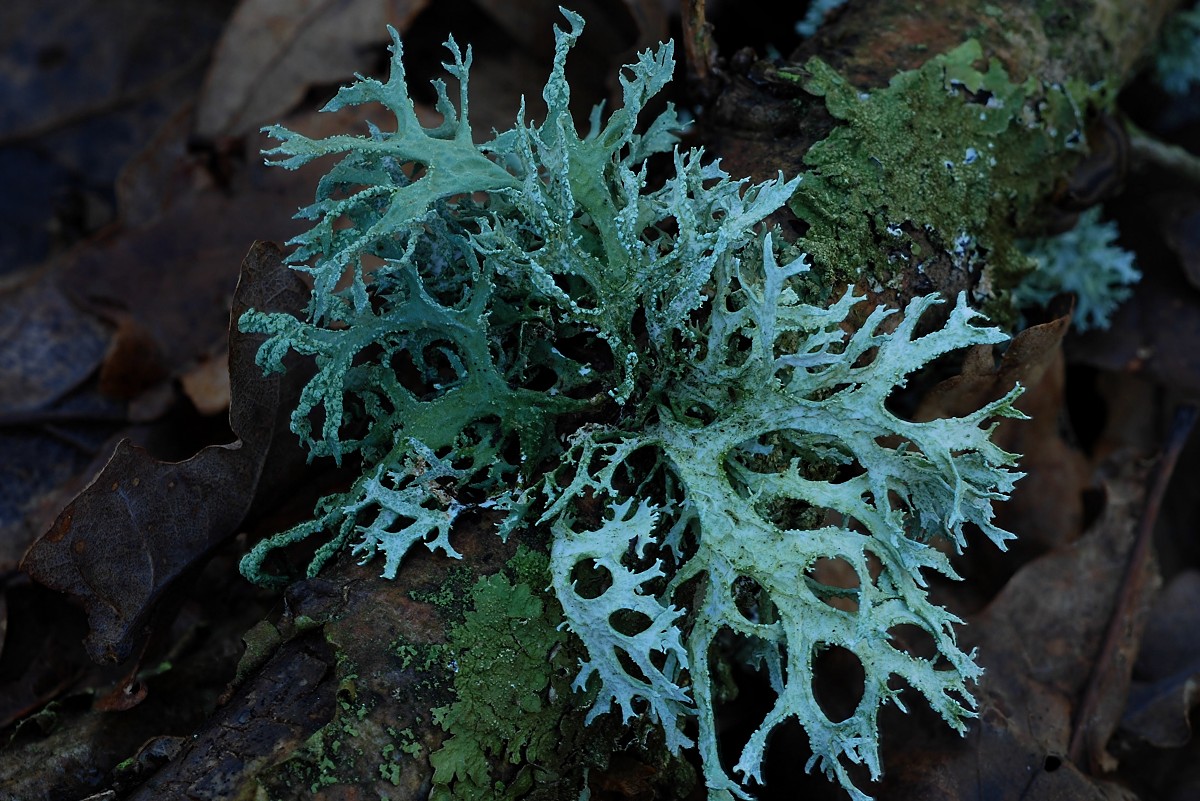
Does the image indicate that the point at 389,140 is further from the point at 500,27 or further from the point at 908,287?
the point at 500,27

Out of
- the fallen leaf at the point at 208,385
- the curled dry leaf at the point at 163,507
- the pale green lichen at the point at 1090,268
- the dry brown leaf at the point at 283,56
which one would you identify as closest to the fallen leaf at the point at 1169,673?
the pale green lichen at the point at 1090,268

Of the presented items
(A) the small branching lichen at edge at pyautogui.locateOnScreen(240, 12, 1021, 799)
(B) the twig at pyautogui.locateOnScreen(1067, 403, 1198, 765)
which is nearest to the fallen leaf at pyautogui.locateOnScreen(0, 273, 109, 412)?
(A) the small branching lichen at edge at pyautogui.locateOnScreen(240, 12, 1021, 799)

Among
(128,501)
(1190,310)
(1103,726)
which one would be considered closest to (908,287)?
(1103,726)

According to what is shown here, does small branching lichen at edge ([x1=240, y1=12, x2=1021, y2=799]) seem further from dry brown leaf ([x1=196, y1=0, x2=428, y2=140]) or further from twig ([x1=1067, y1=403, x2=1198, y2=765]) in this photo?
dry brown leaf ([x1=196, y1=0, x2=428, y2=140])

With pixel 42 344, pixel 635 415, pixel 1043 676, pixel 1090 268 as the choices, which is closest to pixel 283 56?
pixel 42 344

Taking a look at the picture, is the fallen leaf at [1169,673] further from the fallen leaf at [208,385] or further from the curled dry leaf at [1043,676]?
the fallen leaf at [208,385]

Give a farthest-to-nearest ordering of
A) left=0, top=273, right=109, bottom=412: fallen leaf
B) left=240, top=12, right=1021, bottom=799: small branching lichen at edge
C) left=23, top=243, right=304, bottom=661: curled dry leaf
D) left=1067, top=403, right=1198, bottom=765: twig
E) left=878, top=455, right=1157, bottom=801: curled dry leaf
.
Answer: left=0, top=273, right=109, bottom=412: fallen leaf < left=1067, top=403, right=1198, bottom=765: twig < left=878, top=455, right=1157, bottom=801: curled dry leaf < left=23, top=243, right=304, bottom=661: curled dry leaf < left=240, top=12, right=1021, bottom=799: small branching lichen at edge
